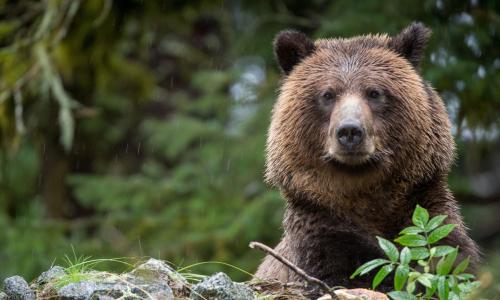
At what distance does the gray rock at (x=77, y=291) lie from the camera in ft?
13.7

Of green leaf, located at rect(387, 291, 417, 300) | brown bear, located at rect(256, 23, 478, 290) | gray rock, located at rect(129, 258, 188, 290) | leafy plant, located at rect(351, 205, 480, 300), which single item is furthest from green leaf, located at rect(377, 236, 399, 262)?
brown bear, located at rect(256, 23, 478, 290)

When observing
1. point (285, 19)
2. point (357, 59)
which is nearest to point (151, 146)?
point (285, 19)

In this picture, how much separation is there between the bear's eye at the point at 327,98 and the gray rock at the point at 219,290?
2.11 metres

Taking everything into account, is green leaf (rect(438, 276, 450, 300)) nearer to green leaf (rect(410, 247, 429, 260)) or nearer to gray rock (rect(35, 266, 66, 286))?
green leaf (rect(410, 247, 429, 260))


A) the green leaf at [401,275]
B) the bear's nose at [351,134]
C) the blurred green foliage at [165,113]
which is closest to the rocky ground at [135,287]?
the green leaf at [401,275]

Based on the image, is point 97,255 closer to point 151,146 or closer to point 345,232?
point 151,146

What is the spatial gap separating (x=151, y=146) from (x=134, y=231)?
1.94 m

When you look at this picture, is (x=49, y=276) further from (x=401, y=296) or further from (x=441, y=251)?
(x=441, y=251)

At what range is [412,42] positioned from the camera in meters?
6.52

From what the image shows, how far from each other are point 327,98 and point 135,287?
7.63ft

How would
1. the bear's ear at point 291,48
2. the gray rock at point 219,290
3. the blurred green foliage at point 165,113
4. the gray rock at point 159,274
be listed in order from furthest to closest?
the blurred green foliage at point 165,113
the bear's ear at point 291,48
the gray rock at point 159,274
the gray rock at point 219,290

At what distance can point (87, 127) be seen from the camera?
15.1 m

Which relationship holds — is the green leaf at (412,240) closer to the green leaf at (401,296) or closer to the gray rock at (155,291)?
the green leaf at (401,296)

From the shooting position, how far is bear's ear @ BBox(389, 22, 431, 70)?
648 centimetres
